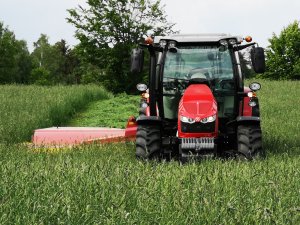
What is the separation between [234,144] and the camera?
8.46 metres

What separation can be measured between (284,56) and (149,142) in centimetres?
5297

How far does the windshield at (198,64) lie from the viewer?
8.39 m

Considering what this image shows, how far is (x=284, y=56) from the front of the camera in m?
58.5

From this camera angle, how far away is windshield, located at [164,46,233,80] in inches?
330

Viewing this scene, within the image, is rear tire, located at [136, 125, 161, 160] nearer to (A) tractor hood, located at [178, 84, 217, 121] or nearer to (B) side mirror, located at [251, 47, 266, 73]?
(A) tractor hood, located at [178, 84, 217, 121]

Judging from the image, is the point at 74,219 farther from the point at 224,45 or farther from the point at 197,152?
the point at 224,45

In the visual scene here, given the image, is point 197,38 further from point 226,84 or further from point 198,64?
point 226,84

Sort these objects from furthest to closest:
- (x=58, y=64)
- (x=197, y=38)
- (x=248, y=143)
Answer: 1. (x=58, y=64)
2. (x=197, y=38)
3. (x=248, y=143)

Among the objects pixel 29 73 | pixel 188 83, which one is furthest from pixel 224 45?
pixel 29 73

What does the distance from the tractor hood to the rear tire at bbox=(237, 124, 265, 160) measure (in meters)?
0.55

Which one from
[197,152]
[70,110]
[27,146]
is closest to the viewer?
[197,152]

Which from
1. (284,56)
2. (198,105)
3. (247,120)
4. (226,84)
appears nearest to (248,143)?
(247,120)

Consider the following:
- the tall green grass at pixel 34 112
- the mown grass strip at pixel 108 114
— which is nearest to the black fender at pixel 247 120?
the tall green grass at pixel 34 112

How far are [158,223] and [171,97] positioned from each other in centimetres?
516
